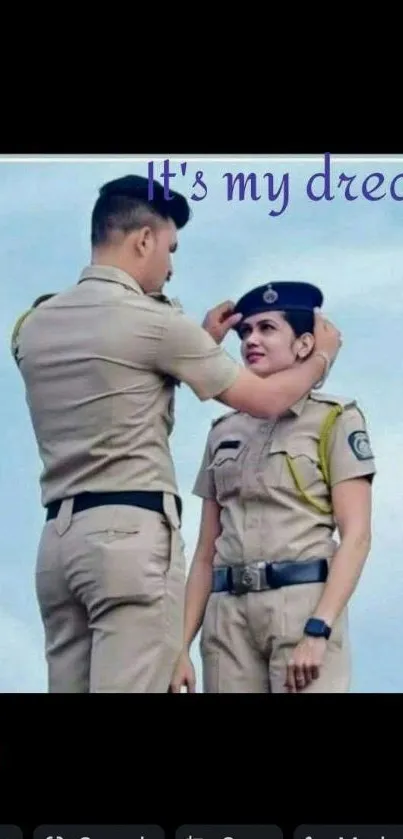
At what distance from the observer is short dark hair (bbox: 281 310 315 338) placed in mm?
2527

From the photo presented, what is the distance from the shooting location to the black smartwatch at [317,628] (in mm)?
2445

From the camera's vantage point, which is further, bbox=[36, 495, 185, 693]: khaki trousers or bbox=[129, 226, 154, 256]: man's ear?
A: bbox=[129, 226, 154, 256]: man's ear

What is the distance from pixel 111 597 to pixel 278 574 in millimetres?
190

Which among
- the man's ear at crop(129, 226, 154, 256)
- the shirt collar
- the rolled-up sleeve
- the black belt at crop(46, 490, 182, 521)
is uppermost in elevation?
the man's ear at crop(129, 226, 154, 256)

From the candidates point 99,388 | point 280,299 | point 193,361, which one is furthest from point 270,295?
point 99,388

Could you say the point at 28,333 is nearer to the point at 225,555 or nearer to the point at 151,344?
the point at 151,344

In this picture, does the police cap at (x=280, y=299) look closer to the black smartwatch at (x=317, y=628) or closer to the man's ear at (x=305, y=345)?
the man's ear at (x=305, y=345)

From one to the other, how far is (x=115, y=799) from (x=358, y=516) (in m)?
0.42

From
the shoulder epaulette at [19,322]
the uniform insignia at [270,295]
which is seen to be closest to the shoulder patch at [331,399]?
the uniform insignia at [270,295]

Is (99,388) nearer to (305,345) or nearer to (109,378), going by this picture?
(109,378)

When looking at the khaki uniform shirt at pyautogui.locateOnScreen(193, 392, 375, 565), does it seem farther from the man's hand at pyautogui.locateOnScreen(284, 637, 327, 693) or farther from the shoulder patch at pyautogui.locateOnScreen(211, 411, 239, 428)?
the man's hand at pyautogui.locateOnScreen(284, 637, 327, 693)

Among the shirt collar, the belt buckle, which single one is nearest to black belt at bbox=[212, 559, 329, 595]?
the belt buckle

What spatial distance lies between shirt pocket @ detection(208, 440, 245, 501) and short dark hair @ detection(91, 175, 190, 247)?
0.84 ft

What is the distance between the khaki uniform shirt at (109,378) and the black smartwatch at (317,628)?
0.68 feet
